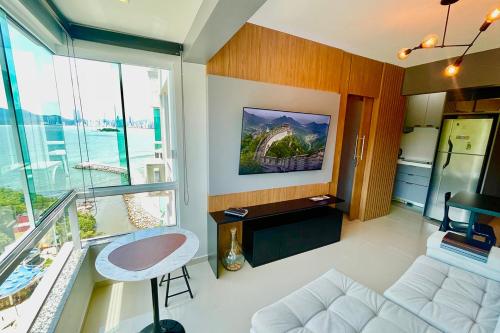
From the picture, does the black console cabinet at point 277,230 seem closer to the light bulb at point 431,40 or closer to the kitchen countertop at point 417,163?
the light bulb at point 431,40

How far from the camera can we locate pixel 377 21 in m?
2.26

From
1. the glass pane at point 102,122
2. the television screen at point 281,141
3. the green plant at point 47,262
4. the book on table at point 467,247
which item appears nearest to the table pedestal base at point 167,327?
the green plant at point 47,262

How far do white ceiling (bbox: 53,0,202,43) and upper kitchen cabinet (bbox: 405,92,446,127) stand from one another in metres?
4.49

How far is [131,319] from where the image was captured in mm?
1811

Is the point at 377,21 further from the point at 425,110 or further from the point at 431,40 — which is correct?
the point at 425,110

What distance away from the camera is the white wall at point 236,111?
233cm

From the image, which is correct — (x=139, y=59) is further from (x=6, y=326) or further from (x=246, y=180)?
(x=6, y=326)

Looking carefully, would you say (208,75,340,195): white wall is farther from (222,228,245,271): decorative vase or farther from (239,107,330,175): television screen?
(222,228,245,271): decorative vase

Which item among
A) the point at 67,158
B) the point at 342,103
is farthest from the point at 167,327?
the point at 342,103

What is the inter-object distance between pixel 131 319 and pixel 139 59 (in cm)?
242

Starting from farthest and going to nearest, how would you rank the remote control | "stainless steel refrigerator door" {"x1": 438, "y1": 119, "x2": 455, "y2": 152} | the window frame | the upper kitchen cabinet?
1. the upper kitchen cabinet
2. "stainless steel refrigerator door" {"x1": 438, "y1": 119, "x2": 455, "y2": 152}
3. the remote control
4. the window frame

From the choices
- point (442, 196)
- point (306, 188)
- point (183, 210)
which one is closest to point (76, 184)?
point (183, 210)

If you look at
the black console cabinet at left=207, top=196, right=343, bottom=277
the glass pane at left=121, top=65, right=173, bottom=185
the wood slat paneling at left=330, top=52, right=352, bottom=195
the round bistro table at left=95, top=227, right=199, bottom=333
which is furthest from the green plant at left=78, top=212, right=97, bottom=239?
the wood slat paneling at left=330, top=52, right=352, bottom=195

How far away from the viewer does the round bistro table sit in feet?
4.40
